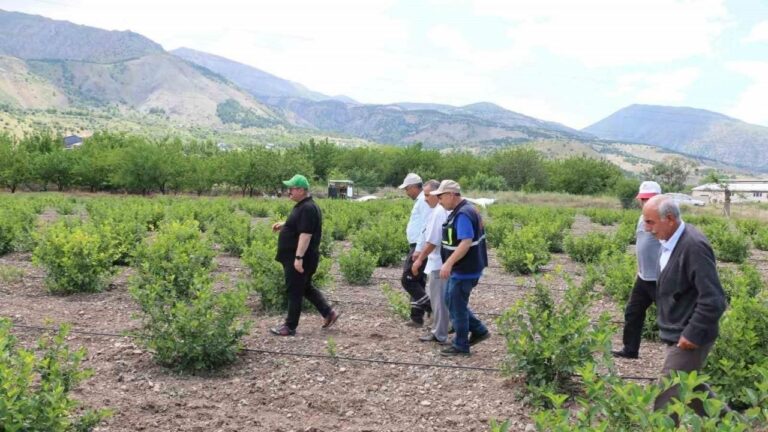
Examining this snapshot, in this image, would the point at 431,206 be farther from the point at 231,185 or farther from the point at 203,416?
the point at 231,185

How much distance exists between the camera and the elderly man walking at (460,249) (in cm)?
566

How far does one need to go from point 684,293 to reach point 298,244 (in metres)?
3.73

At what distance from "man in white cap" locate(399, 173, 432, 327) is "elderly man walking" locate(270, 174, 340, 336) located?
1231 mm

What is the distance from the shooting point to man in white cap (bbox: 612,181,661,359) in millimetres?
5633

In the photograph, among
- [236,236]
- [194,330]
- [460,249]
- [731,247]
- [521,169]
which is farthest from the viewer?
[521,169]

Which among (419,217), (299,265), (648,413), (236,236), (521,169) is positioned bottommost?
(236,236)

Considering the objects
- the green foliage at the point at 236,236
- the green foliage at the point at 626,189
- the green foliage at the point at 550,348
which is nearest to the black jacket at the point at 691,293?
the green foliage at the point at 550,348

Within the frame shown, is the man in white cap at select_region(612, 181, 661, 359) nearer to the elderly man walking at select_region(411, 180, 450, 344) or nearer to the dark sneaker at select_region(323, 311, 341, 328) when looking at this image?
the elderly man walking at select_region(411, 180, 450, 344)

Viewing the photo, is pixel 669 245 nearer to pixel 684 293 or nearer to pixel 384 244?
pixel 684 293

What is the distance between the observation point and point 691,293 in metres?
3.73

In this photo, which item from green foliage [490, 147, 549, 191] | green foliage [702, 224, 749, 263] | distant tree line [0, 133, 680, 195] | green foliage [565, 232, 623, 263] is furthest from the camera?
green foliage [490, 147, 549, 191]

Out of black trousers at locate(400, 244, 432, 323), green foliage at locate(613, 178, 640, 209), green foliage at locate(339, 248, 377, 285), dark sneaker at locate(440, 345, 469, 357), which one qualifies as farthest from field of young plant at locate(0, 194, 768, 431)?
green foliage at locate(613, 178, 640, 209)

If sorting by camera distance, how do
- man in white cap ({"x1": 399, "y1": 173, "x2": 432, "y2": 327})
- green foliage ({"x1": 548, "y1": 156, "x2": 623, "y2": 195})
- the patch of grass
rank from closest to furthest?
man in white cap ({"x1": 399, "y1": 173, "x2": 432, "y2": 327}) → the patch of grass → green foliage ({"x1": 548, "y1": 156, "x2": 623, "y2": 195})

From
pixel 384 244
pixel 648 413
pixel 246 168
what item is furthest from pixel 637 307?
pixel 246 168
